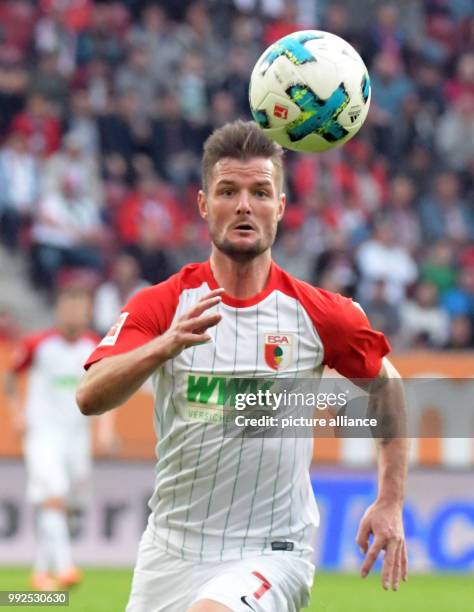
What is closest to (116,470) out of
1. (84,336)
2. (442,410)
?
(84,336)

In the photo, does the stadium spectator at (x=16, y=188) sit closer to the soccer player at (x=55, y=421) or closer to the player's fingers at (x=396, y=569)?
the soccer player at (x=55, y=421)

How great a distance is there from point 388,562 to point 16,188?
32.7ft

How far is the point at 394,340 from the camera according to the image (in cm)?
1437

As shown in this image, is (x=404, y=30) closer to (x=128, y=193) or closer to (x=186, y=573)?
(x=128, y=193)

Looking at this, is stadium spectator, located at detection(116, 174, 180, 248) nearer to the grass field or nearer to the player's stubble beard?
the grass field

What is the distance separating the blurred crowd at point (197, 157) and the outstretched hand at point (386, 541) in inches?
337

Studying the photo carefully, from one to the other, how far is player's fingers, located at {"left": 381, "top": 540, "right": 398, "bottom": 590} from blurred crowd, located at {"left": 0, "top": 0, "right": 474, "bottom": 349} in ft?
28.5

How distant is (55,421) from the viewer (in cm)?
1161

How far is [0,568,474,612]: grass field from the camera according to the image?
10203mm

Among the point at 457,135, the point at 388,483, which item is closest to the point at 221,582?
the point at 388,483

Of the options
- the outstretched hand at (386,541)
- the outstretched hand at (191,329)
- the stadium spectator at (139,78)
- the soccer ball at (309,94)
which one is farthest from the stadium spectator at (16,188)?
the outstretched hand at (191,329)

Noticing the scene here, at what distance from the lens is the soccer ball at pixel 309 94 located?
217 inches

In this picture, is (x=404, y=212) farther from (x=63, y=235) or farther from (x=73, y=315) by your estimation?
(x=73, y=315)

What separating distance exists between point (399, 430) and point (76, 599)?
19.4ft
